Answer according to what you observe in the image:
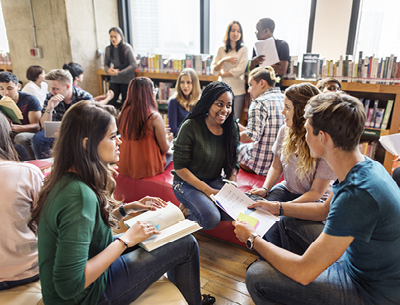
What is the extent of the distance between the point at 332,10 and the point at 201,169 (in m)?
3.20

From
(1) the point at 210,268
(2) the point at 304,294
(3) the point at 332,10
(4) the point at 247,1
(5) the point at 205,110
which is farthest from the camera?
(4) the point at 247,1

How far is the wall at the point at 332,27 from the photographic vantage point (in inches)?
148

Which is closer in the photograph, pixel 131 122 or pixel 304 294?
pixel 304 294

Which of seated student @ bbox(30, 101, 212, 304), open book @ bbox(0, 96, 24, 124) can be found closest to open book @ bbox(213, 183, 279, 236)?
seated student @ bbox(30, 101, 212, 304)

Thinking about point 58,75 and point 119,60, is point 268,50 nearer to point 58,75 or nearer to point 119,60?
point 58,75

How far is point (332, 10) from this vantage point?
150 inches

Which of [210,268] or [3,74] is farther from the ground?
[3,74]

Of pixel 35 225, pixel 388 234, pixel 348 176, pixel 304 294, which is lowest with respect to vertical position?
pixel 304 294

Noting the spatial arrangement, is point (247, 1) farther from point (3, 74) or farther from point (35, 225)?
point (35, 225)

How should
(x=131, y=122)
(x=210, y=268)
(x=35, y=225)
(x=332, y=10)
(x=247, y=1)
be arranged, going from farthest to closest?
(x=247, y=1), (x=332, y=10), (x=131, y=122), (x=210, y=268), (x=35, y=225)

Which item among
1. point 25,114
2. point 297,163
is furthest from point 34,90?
point 297,163

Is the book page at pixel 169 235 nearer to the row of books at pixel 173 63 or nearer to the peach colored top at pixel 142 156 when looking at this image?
the peach colored top at pixel 142 156

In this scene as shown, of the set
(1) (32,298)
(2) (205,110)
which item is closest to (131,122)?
(2) (205,110)

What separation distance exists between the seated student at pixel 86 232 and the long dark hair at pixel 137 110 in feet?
4.16
